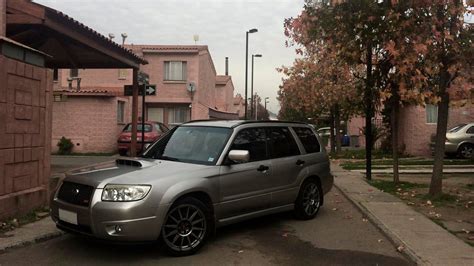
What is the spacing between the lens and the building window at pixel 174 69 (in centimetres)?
3105

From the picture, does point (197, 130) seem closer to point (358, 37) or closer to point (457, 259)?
point (457, 259)

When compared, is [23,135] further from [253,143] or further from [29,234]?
[253,143]

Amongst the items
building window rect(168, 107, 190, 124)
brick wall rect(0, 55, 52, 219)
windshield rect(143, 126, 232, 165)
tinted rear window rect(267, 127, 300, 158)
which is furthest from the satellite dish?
windshield rect(143, 126, 232, 165)

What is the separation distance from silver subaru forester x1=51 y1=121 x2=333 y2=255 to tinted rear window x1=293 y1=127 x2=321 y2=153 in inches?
0.9

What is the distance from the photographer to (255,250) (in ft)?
21.5

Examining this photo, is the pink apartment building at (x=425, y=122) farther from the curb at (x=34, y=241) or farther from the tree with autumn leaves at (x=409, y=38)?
the curb at (x=34, y=241)

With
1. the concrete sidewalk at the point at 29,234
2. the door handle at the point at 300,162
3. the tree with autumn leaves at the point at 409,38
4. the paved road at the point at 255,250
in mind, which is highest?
the tree with autumn leaves at the point at 409,38

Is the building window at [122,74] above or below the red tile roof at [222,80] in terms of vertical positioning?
below

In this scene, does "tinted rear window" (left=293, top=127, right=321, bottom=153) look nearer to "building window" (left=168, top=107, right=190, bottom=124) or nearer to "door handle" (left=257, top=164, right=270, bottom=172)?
"door handle" (left=257, top=164, right=270, bottom=172)

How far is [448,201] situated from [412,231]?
3.14 m

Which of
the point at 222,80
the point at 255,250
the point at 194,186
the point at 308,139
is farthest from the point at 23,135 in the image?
the point at 222,80

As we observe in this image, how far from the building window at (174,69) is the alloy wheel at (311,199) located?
2319 cm

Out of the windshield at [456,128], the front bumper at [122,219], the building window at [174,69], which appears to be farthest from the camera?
the building window at [174,69]

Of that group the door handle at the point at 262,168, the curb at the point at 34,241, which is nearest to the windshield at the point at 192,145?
the door handle at the point at 262,168
